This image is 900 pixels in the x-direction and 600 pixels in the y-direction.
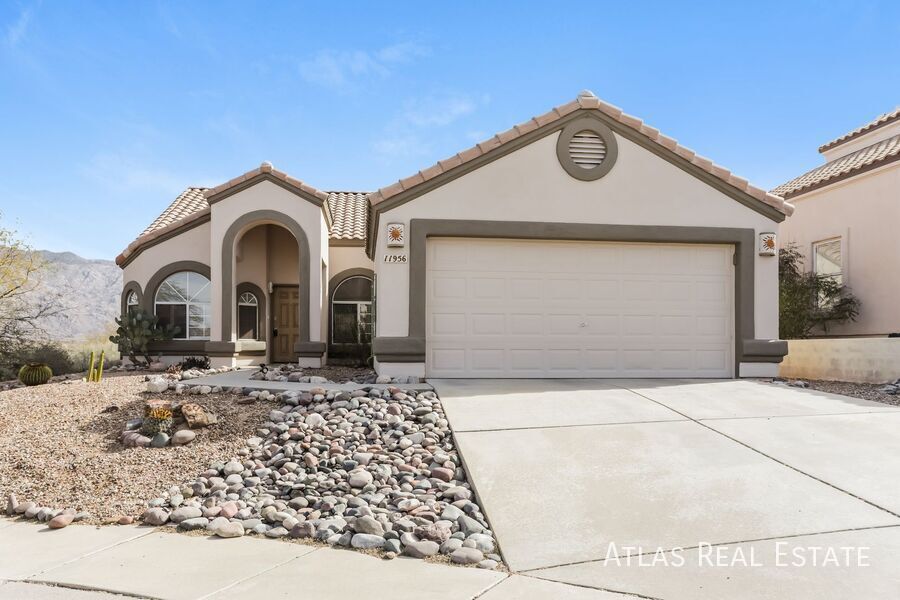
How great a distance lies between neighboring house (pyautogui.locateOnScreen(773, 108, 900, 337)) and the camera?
13031 millimetres

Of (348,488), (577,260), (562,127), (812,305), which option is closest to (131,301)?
(577,260)

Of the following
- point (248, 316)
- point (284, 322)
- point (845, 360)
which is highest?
point (248, 316)

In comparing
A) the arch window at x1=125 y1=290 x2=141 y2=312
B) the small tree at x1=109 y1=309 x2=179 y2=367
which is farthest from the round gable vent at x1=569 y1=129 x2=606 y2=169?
the arch window at x1=125 y1=290 x2=141 y2=312

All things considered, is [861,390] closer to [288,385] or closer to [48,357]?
[288,385]

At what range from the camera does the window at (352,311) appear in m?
16.0

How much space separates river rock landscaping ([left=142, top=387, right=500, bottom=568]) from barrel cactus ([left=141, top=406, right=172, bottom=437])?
3.53 ft

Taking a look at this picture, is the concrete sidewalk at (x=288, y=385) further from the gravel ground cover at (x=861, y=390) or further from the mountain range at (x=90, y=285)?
the mountain range at (x=90, y=285)

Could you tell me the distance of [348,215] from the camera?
18094 mm

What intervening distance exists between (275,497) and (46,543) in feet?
5.76

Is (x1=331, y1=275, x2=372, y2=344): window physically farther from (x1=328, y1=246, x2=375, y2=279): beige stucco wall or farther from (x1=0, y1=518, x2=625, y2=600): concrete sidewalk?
(x1=0, y1=518, x2=625, y2=600): concrete sidewalk

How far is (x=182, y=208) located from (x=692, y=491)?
1724cm

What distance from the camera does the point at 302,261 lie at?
46.9 feet

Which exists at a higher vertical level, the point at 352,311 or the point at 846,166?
the point at 846,166

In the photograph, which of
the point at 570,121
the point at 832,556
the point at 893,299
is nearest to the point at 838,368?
the point at 893,299
